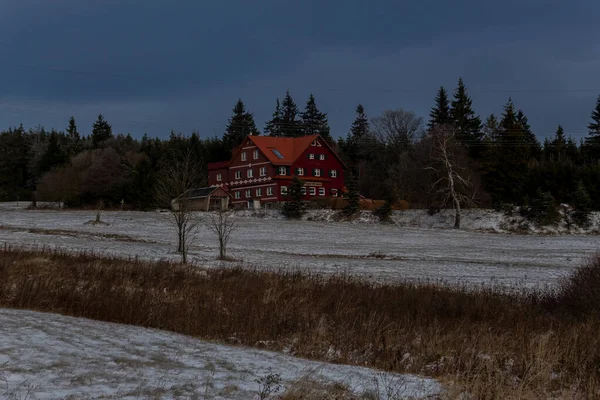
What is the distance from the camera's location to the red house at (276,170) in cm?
7556

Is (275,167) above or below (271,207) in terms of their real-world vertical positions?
above

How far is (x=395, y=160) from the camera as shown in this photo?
89.6 metres

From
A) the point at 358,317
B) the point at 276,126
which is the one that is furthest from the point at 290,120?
the point at 358,317

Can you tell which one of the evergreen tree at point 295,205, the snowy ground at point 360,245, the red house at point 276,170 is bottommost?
the snowy ground at point 360,245

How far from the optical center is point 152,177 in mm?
Result: 76250

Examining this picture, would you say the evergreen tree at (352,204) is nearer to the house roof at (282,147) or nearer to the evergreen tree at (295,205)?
the evergreen tree at (295,205)

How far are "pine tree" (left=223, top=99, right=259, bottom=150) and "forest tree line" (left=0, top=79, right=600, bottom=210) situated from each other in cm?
20

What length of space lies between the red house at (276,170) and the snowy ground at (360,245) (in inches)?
583

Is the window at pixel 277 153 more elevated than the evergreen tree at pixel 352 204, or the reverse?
the window at pixel 277 153

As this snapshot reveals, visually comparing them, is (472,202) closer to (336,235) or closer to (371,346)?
(336,235)

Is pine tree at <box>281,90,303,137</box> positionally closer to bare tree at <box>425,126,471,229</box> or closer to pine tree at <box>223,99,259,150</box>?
pine tree at <box>223,99,259,150</box>

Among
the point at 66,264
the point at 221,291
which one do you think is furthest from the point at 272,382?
the point at 66,264

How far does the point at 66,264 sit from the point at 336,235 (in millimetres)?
30580

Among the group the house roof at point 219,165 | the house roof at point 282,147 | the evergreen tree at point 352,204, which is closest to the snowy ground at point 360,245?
the evergreen tree at point 352,204
